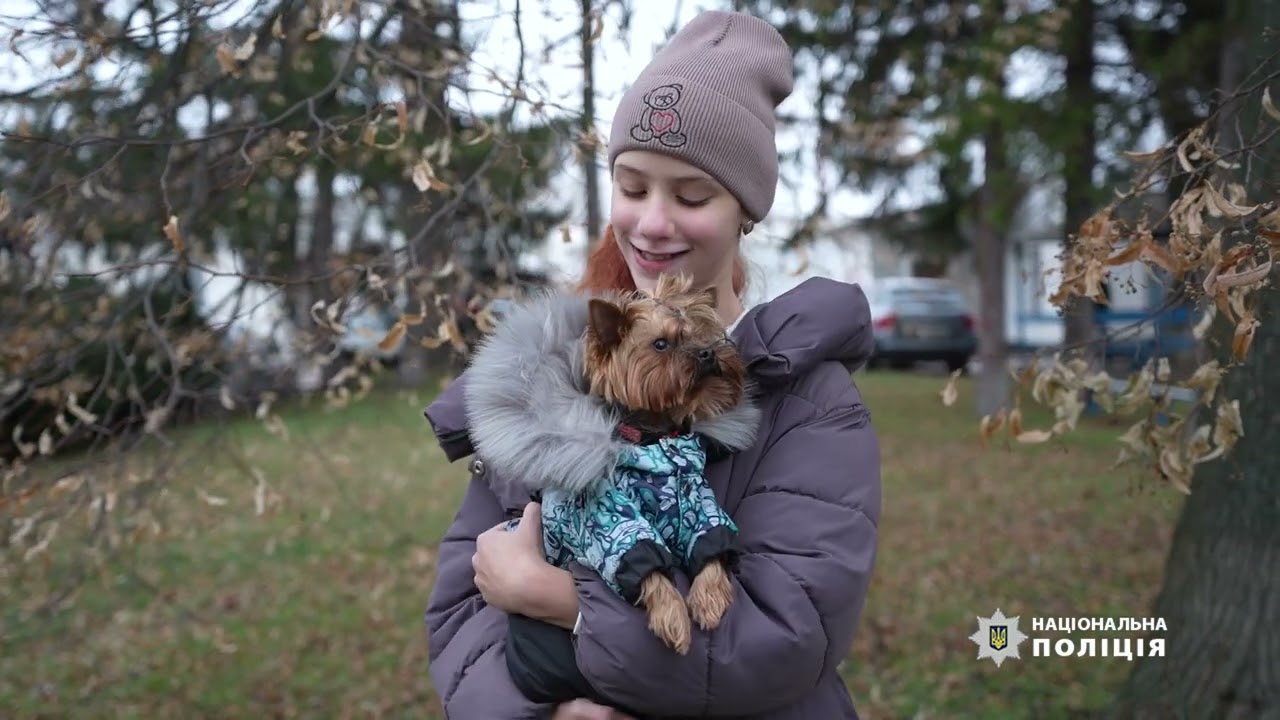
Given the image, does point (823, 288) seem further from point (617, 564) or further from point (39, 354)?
point (39, 354)

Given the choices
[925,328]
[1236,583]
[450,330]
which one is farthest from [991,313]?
[450,330]

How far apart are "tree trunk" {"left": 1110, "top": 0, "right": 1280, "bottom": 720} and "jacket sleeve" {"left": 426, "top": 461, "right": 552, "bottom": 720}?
109 inches

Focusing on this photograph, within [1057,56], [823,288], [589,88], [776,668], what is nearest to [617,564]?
[776,668]

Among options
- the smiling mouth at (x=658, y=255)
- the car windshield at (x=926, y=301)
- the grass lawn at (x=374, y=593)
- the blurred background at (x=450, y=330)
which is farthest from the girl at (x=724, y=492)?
the car windshield at (x=926, y=301)

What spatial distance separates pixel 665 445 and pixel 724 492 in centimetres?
16

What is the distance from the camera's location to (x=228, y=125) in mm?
4930

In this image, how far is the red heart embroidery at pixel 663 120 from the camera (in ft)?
7.07

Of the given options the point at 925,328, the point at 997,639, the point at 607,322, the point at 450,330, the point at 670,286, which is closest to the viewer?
the point at 607,322

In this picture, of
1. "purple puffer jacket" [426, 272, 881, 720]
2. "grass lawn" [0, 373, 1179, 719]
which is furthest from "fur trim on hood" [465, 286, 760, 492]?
"grass lawn" [0, 373, 1179, 719]

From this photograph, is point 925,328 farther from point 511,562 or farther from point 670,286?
point 511,562

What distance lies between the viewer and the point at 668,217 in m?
2.18

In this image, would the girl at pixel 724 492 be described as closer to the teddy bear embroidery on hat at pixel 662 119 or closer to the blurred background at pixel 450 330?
the teddy bear embroidery on hat at pixel 662 119

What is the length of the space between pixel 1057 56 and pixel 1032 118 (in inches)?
43.8

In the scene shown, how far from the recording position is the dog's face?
1.96 meters
